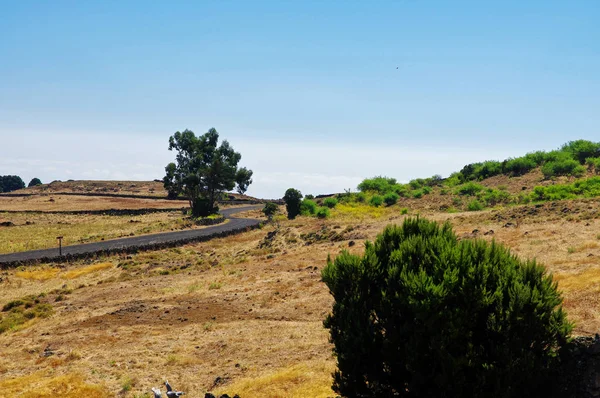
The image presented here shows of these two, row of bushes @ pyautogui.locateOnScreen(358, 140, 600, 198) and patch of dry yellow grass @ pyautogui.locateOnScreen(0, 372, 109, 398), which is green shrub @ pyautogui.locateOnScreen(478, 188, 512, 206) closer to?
row of bushes @ pyautogui.locateOnScreen(358, 140, 600, 198)

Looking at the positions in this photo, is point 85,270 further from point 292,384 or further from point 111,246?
point 292,384

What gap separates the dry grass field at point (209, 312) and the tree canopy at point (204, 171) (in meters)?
38.4

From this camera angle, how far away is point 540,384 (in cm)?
1042

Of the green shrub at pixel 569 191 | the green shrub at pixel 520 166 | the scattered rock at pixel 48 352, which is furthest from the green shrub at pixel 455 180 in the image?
the scattered rock at pixel 48 352

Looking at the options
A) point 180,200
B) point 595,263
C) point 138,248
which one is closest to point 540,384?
point 595,263

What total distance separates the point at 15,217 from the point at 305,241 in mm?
73434

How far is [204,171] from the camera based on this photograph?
8156 cm

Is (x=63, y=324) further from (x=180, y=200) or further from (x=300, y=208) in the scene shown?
(x=180, y=200)

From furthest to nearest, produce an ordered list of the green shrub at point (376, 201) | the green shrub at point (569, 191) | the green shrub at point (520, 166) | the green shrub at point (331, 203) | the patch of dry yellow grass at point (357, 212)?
1. the green shrub at point (331, 203)
2. the green shrub at point (520, 166)
3. the green shrub at point (376, 201)
4. the patch of dry yellow grass at point (357, 212)
5. the green shrub at point (569, 191)

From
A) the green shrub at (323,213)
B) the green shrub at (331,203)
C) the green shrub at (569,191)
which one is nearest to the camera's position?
the green shrub at (569,191)

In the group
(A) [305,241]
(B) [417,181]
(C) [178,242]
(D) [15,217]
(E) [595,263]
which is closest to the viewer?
(E) [595,263]

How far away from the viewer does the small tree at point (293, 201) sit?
72.1m

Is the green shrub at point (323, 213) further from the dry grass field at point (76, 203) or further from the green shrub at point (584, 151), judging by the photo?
the dry grass field at point (76, 203)

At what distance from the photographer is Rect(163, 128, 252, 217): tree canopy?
8275 cm
